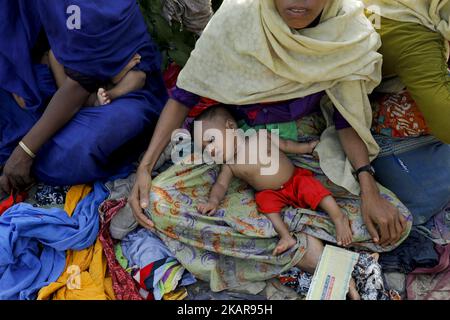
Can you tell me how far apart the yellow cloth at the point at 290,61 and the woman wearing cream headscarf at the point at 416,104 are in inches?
4.3

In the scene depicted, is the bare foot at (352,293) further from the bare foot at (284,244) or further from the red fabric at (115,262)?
the red fabric at (115,262)

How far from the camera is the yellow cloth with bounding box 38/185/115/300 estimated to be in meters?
1.97

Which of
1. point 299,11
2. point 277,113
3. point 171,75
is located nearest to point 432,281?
point 277,113

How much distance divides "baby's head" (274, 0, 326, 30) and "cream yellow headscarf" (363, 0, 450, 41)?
0.33 m

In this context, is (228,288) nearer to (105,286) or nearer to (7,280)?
(105,286)

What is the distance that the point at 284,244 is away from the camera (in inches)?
76.7

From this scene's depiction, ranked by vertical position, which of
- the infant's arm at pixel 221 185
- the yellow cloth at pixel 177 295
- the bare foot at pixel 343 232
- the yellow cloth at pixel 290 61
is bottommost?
the yellow cloth at pixel 177 295

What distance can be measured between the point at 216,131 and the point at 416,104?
2.63 ft

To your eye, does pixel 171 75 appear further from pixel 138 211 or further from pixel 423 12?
pixel 423 12

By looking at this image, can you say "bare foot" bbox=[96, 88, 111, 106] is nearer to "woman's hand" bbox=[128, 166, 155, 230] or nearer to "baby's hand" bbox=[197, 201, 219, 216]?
"woman's hand" bbox=[128, 166, 155, 230]

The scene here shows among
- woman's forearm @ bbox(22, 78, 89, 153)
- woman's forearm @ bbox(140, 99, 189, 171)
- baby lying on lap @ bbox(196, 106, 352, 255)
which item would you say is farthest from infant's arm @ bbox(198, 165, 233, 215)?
woman's forearm @ bbox(22, 78, 89, 153)

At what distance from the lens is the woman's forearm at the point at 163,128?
6.99 ft

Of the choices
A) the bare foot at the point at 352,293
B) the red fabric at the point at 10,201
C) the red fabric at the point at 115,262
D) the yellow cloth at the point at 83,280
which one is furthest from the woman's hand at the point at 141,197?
the bare foot at the point at 352,293

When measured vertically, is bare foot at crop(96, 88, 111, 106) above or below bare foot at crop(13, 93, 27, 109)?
above
